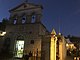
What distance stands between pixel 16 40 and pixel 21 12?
4.00 m

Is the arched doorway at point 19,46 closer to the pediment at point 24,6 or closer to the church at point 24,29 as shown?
the church at point 24,29

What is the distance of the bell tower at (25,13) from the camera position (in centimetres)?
2231

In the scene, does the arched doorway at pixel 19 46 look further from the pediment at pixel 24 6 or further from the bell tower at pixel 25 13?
the pediment at pixel 24 6

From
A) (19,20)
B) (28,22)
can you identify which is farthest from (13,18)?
(28,22)

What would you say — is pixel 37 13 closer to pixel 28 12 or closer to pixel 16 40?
pixel 28 12

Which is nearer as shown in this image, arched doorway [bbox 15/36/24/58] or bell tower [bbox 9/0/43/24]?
arched doorway [bbox 15/36/24/58]

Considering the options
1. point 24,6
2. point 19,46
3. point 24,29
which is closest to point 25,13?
point 24,6

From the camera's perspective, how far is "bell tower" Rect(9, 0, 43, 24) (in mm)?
22312

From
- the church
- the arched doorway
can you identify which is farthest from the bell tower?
the arched doorway

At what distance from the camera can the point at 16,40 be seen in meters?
22.4

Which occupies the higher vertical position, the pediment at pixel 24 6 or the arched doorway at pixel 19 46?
the pediment at pixel 24 6

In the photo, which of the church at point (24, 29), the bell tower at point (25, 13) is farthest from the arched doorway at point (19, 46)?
the bell tower at point (25, 13)

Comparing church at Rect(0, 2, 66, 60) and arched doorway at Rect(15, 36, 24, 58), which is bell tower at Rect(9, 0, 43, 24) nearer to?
church at Rect(0, 2, 66, 60)

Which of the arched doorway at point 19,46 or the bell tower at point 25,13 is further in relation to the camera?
the bell tower at point 25,13
